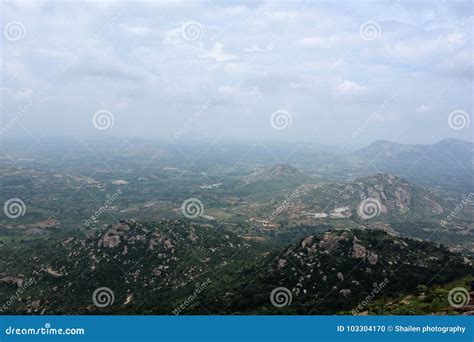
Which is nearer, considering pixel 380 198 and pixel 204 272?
pixel 204 272

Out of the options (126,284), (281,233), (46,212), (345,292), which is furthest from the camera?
(46,212)

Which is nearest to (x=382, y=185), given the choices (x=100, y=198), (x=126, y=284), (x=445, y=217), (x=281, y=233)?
(x=445, y=217)

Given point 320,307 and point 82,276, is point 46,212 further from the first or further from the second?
point 320,307

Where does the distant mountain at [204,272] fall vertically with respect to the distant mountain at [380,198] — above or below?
below

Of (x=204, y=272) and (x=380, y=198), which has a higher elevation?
(x=380, y=198)

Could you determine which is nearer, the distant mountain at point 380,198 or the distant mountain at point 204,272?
the distant mountain at point 204,272

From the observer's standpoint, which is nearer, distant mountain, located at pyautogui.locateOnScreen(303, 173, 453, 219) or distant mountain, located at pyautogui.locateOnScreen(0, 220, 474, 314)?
distant mountain, located at pyautogui.locateOnScreen(0, 220, 474, 314)

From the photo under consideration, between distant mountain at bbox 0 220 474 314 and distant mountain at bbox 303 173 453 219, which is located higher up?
distant mountain at bbox 303 173 453 219

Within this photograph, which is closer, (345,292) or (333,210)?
(345,292)
